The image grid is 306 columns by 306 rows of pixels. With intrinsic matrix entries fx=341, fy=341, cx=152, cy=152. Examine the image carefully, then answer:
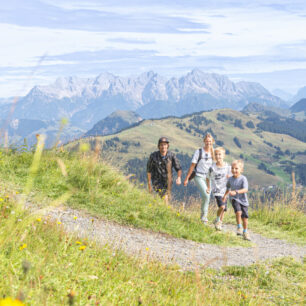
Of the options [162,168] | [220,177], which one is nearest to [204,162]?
[220,177]

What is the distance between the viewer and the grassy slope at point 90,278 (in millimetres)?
2982

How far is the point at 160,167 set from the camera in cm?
1131

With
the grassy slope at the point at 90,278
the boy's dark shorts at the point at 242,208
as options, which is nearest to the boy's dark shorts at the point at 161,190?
the boy's dark shorts at the point at 242,208

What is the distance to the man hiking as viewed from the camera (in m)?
11.1

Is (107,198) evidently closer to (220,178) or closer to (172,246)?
(172,246)

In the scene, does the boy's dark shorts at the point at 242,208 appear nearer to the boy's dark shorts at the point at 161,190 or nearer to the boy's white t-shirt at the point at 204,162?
the boy's white t-shirt at the point at 204,162

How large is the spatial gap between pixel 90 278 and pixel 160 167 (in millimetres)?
7868

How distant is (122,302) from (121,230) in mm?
5242

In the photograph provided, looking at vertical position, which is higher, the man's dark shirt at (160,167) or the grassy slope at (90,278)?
the grassy slope at (90,278)

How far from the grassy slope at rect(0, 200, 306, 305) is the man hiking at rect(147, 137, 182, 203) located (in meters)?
4.97

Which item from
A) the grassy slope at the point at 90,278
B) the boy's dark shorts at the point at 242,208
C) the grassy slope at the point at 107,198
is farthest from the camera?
the boy's dark shorts at the point at 242,208

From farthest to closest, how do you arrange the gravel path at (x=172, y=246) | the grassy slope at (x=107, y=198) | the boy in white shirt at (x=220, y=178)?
the boy in white shirt at (x=220, y=178), the grassy slope at (x=107, y=198), the gravel path at (x=172, y=246)

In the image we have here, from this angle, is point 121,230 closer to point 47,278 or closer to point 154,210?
point 154,210

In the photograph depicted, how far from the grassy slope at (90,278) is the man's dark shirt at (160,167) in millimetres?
5179
